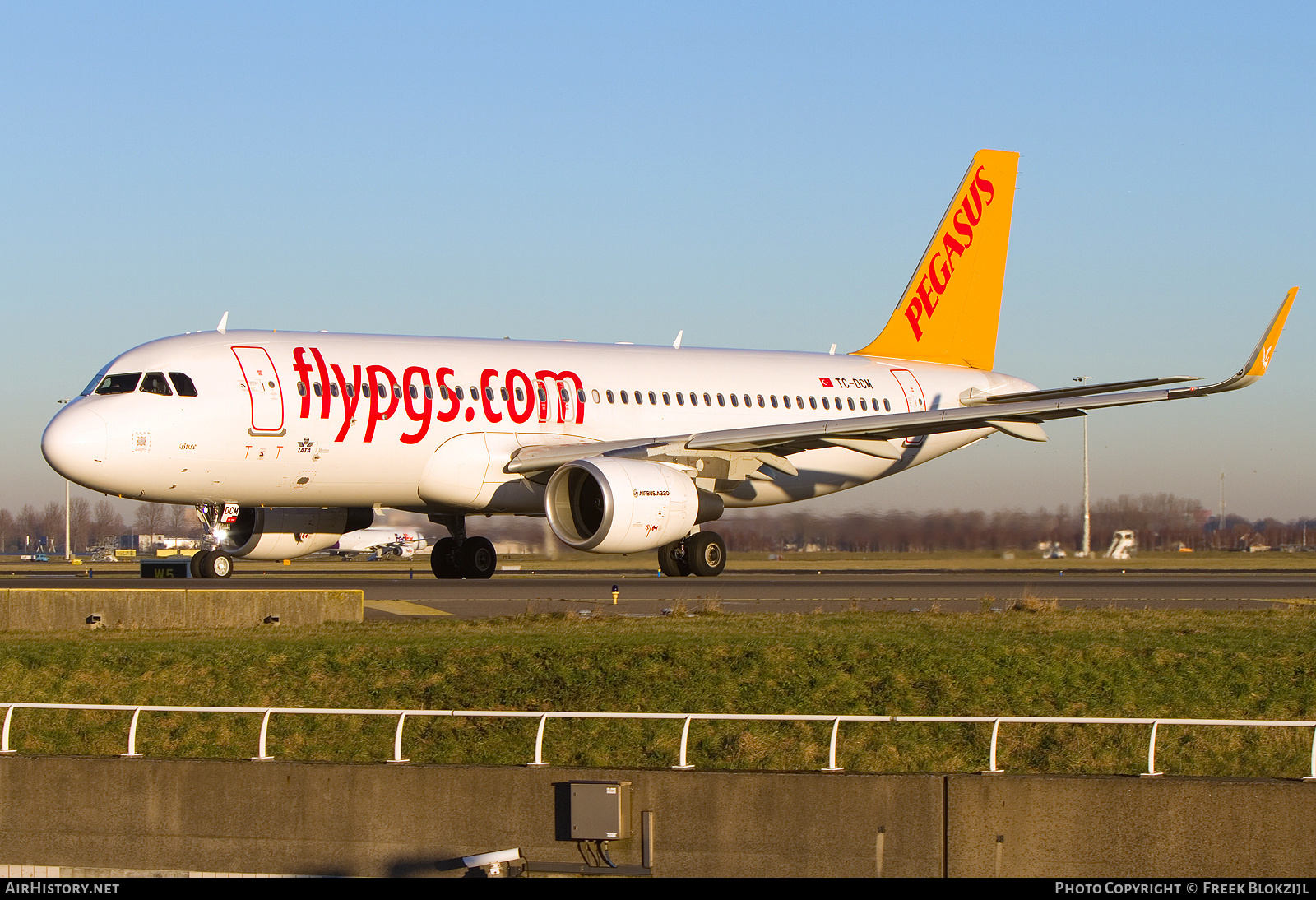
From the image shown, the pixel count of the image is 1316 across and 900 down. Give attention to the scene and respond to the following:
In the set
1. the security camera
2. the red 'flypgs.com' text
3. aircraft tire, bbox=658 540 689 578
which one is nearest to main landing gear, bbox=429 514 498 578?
the red 'flypgs.com' text

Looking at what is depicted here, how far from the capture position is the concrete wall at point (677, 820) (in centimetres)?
1198

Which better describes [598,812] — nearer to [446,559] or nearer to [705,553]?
[705,553]

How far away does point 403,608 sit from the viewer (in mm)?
24781

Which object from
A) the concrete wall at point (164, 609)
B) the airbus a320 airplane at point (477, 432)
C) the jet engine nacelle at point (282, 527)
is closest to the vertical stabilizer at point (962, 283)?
the airbus a320 airplane at point (477, 432)

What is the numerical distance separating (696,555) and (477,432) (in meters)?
4.97

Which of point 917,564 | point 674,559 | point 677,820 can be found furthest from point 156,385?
point 917,564

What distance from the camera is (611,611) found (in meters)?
24.0

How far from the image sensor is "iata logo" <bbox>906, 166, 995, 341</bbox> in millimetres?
38719

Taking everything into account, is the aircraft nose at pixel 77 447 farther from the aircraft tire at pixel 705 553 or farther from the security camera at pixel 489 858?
the security camera at pixel 489 858

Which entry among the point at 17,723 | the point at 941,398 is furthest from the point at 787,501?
the point at 17,723

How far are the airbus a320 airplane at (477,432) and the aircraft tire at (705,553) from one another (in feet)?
0.16

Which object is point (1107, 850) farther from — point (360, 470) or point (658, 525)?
point (360, 470)

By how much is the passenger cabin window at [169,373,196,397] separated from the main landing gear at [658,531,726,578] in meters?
9.28
